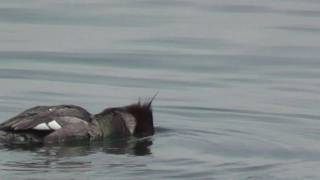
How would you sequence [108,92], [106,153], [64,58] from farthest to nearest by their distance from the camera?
[64,58]
[108,92]
[106,153]

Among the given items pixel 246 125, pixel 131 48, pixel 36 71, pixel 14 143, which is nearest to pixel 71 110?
pixel 14 143

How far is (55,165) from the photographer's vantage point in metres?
11.7

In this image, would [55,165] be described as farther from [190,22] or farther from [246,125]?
[190,22]

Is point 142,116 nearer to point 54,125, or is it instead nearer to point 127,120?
point 127,120

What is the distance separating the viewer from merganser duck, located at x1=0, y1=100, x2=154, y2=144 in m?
12.8

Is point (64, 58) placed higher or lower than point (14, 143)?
higher

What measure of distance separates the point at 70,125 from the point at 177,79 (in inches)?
123

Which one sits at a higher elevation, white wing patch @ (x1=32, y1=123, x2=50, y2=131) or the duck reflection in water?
white wing patch @ (x1=32, y1=123, x2=50, y2=131)

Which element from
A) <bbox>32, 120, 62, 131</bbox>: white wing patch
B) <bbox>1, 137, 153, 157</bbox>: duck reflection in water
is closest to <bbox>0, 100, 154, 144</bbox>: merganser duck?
<bbox>32, 120, 62, 131</bbox>: white wing patch

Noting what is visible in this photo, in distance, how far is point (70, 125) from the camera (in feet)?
43.0

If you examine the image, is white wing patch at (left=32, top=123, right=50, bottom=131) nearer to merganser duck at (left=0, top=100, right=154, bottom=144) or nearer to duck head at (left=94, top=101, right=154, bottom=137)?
merganser duck at (left=0, top=100, right=154, bottom=144)

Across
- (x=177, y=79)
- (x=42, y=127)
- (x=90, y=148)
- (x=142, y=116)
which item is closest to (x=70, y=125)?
(x=42, y=127)

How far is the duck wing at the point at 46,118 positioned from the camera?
12.8 m

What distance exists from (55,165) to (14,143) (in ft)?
3.22
